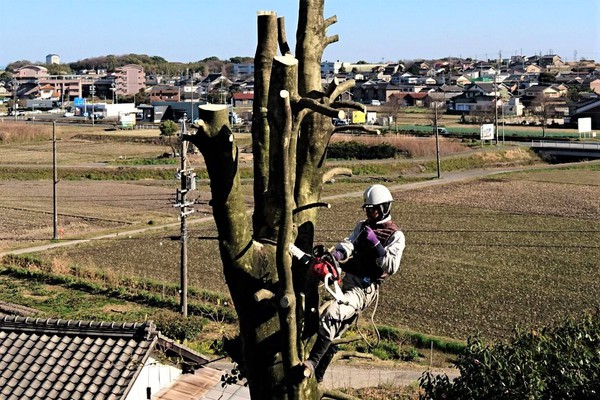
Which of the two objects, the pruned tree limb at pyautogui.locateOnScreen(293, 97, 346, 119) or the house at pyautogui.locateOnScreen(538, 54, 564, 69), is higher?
the house at pyautogui.locateOnScreen(538, 54, 564, 69)

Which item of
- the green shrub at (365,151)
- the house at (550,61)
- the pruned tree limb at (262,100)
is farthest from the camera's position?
the house at (550,61)

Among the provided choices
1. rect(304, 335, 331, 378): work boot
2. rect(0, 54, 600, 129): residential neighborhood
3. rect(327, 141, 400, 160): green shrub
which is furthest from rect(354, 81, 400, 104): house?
rect(304, 335, 331, 378): work boot

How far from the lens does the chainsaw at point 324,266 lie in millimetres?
4242

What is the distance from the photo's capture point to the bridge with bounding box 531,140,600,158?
50.5 m

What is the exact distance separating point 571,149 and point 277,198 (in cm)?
4999

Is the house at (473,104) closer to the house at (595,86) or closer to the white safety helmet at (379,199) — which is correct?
the house at (595,86)

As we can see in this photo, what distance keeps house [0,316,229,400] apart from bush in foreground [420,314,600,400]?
230 cm

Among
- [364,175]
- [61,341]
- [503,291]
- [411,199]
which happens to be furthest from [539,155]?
[61,341]

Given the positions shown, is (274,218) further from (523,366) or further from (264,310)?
(523,366)

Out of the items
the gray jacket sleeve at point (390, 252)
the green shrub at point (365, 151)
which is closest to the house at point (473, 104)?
the green shrub at point (365, 151)

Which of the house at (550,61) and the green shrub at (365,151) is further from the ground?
the house at (550,61)

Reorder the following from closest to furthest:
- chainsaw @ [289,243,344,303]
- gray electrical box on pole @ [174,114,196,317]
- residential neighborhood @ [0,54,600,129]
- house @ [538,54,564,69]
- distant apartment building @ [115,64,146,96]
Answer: chainsaw @ [289,243,344,303], gray electrical box on pole @ [174,114,196,317], residential neighborhood @ [0,54,600,129], distant apartment building @ [115,64,146,96], house @ [538,54,564,69]

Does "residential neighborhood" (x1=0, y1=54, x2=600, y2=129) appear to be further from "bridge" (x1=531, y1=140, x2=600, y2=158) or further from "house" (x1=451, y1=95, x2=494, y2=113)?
"bridge" (x1=531, y1=140, x2=600, y2=158)

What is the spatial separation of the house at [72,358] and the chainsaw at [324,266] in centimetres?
289
